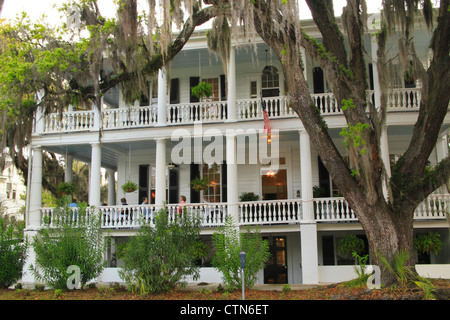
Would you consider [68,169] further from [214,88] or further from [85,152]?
[214,88]

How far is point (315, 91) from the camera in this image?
16.3 m

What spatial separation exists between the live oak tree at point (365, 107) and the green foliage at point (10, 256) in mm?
8316

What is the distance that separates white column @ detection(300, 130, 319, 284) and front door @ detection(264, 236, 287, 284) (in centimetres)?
238

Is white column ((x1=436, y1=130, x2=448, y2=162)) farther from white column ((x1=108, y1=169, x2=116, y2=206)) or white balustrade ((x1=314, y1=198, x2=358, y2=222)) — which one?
white column ((x1=108, y1=169, x2=116, y2=206))

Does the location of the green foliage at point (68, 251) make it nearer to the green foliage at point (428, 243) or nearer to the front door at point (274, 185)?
the front door at point (274, 185)

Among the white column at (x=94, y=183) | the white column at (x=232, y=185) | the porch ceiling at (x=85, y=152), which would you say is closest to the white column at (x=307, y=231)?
the white column at (x=232, y=185)

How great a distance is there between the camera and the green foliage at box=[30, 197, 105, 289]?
10422 mm

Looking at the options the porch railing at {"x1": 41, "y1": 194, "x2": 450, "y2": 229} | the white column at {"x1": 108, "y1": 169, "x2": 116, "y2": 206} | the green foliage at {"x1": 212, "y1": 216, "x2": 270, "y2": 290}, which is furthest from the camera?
the white column at {"x1": 108, "y1": 169, "x2": 116, "y2": 206}

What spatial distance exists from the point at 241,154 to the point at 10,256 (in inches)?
349

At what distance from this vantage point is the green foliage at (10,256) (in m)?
11.3

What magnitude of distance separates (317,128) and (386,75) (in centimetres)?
206

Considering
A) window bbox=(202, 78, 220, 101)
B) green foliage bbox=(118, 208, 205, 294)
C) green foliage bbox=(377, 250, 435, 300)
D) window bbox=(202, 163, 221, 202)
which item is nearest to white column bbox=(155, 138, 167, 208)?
window bbox=(202, 163, 221, 202)

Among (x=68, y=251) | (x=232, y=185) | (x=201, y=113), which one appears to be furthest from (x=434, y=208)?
(x=68, y=251)
